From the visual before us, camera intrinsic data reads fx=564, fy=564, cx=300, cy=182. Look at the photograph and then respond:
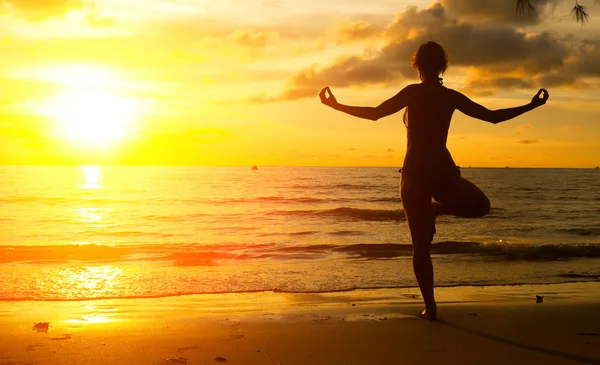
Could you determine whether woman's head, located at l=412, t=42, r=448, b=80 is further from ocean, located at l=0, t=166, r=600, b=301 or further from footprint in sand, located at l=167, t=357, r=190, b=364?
ocean, located at l=0, t=166, r=600, b=301

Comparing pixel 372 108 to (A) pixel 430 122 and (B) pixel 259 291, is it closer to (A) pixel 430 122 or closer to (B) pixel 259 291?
(A) pixel 430 122

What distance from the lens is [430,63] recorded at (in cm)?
492

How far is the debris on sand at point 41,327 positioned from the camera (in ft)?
16.6

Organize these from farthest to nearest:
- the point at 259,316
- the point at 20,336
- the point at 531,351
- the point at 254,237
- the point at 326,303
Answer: the point at 254,237, the point at 326,303, the point at 259,316, the point at 20,336, the point at 531,351

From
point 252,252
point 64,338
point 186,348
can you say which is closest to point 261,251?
point 252,252

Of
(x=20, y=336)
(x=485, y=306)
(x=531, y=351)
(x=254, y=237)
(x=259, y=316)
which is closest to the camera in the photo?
(x=531, y=351)

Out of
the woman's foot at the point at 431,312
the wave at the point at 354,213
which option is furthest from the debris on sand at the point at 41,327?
the wave at the point at 354,213

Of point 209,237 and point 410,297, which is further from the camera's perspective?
point 209,237

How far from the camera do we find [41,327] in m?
5.16

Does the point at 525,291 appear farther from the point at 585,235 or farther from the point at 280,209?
the point at 280,209

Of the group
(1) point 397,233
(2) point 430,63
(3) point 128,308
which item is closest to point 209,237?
(1) point 397,233

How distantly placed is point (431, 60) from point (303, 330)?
265 centimetres

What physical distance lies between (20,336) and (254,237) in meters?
12.0

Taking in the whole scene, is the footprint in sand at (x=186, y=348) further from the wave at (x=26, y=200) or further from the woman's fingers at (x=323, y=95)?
the wave at (x=26, y=200)
